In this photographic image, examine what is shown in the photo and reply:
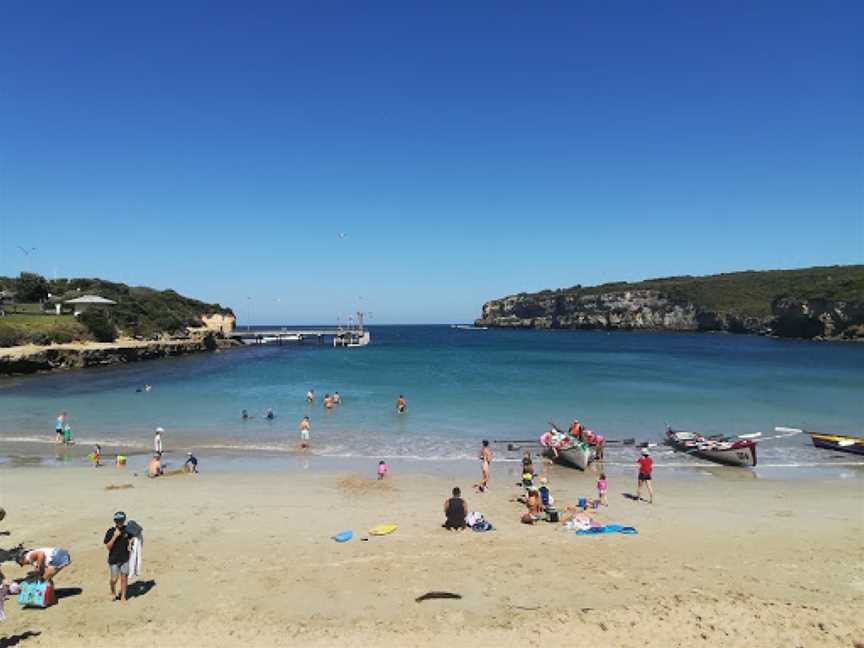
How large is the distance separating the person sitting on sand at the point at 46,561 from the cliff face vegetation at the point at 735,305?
124m

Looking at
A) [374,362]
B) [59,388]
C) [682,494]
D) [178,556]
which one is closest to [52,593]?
[178,556]

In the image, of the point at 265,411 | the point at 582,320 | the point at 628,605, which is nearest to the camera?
the point at 628,605

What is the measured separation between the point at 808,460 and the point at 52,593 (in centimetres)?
2247

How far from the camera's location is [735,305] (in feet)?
464

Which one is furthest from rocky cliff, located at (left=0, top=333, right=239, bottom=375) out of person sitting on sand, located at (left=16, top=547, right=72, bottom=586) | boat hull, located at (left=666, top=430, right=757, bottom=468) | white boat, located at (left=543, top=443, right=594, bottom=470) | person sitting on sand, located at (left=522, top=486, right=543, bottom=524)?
boat hull, located at (left=666, top=430, right=757, bottom=468)

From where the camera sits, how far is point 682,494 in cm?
1506

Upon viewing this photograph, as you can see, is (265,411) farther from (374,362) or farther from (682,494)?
(374,362)

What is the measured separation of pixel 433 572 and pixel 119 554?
4770 millimetres

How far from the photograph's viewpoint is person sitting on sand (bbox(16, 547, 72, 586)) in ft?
26.7

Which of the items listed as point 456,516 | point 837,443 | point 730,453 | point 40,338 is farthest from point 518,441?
point 40,338

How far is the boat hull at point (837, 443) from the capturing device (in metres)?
20.7

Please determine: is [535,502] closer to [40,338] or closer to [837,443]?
[837,443]

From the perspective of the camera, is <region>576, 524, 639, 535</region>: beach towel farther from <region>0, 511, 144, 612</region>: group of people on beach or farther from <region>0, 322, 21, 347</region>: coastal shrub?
<region>0, 322, 21, 347</region>: coastal shrub

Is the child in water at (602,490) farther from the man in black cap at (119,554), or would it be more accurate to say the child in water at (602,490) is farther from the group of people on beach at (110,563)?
the man in black cap at (119,554)
